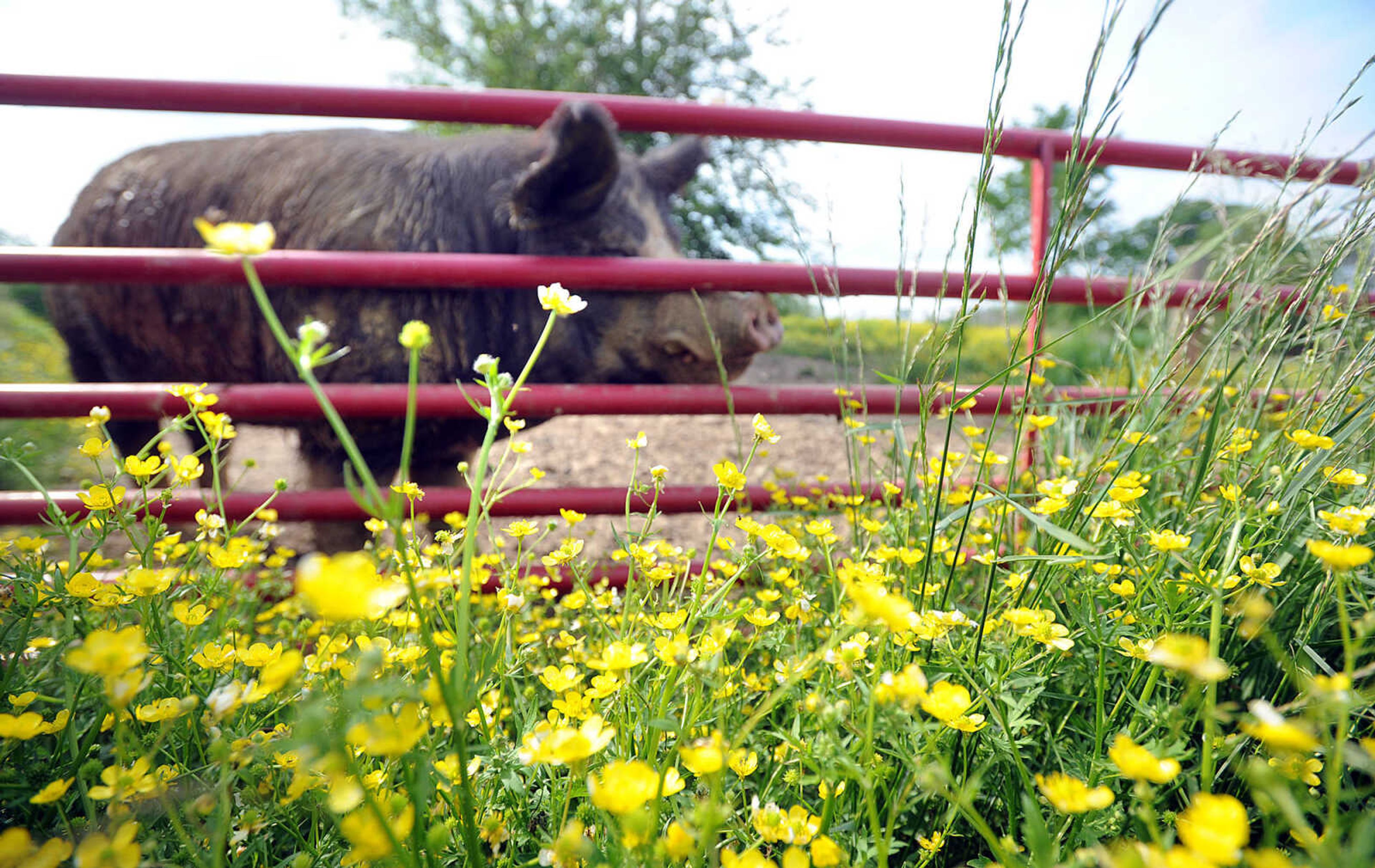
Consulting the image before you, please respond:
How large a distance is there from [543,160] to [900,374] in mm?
1700

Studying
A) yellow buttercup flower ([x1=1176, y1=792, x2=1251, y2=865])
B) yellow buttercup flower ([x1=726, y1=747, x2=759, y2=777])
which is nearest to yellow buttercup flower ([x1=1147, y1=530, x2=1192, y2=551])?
yellow buttercup flower ([x1=1176, y1=792, x2=1251, y2=865])

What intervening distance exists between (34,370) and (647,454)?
22.5 feet

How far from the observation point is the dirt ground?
4012 mm

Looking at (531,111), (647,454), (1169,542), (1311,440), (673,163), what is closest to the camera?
(1169,542)

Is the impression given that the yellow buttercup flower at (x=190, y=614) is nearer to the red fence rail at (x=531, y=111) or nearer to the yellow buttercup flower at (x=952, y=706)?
the yellow buttercup flower at (x=952, y=706)

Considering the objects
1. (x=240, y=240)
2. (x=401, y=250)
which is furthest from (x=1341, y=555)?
(x=401, y=250)

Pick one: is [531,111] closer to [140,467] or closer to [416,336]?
[140,467]

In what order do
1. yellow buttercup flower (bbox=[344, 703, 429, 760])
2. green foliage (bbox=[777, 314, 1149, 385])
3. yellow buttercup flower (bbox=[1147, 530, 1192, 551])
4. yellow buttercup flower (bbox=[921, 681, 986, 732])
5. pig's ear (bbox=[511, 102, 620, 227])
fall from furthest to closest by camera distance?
pig's ear (bbox=[511, 102, 620, 227]) < green foliage (bbox=[777, 314, 1149, 385]) < yellow buttercup flower (bbox=[1147, 530, 1192, 551]) < yellow buttercup flower (bbox=[921, 681, 986, 732]) < yellow buttercup flower (bbox=[344, 703, 429, 760])

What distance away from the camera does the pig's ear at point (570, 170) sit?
241 cm

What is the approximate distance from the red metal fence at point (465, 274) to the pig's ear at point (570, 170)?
7cm

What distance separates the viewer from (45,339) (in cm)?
852

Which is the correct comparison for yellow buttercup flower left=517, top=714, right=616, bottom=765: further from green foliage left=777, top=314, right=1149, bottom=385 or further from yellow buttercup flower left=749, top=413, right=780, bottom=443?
green foliage left=777, top=314, right=1149, bottom=385

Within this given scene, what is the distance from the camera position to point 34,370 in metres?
7.29

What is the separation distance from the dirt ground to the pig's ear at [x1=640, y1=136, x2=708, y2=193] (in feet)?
4.46
